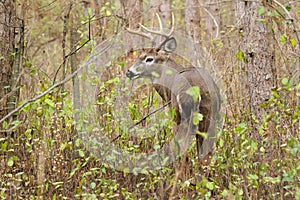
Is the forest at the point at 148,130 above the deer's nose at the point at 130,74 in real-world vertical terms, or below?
below

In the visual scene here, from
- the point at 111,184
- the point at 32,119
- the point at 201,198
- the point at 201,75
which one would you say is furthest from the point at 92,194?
the point at 201,75

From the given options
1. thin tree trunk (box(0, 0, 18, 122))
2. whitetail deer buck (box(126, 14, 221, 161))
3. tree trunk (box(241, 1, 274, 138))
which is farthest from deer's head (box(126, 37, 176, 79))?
thin tree trunk (box(0, 0, 18, 122))

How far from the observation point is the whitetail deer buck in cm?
566

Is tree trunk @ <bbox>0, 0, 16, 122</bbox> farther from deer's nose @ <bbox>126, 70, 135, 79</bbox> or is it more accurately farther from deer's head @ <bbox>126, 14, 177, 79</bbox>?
deer's head @ <bbox>126, 14, 177, 79</bbox>

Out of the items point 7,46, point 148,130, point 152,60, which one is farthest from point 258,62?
point 7,46

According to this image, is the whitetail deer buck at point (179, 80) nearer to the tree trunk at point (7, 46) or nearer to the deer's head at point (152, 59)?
the deer's head at point (152, 59)

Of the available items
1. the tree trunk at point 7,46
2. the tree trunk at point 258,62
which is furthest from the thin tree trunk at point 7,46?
the tree trunk at point 258,62

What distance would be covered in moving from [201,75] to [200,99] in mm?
301

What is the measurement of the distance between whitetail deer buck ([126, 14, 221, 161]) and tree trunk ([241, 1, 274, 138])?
1.59ft

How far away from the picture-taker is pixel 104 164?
512 centimetres

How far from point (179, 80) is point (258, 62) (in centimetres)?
106

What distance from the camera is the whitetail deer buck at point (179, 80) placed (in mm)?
5660

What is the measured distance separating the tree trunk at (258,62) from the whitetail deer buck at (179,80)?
0.48 meters

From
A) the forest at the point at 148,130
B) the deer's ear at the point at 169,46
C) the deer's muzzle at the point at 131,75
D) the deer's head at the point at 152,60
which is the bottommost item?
the forest at the point at 148,130
